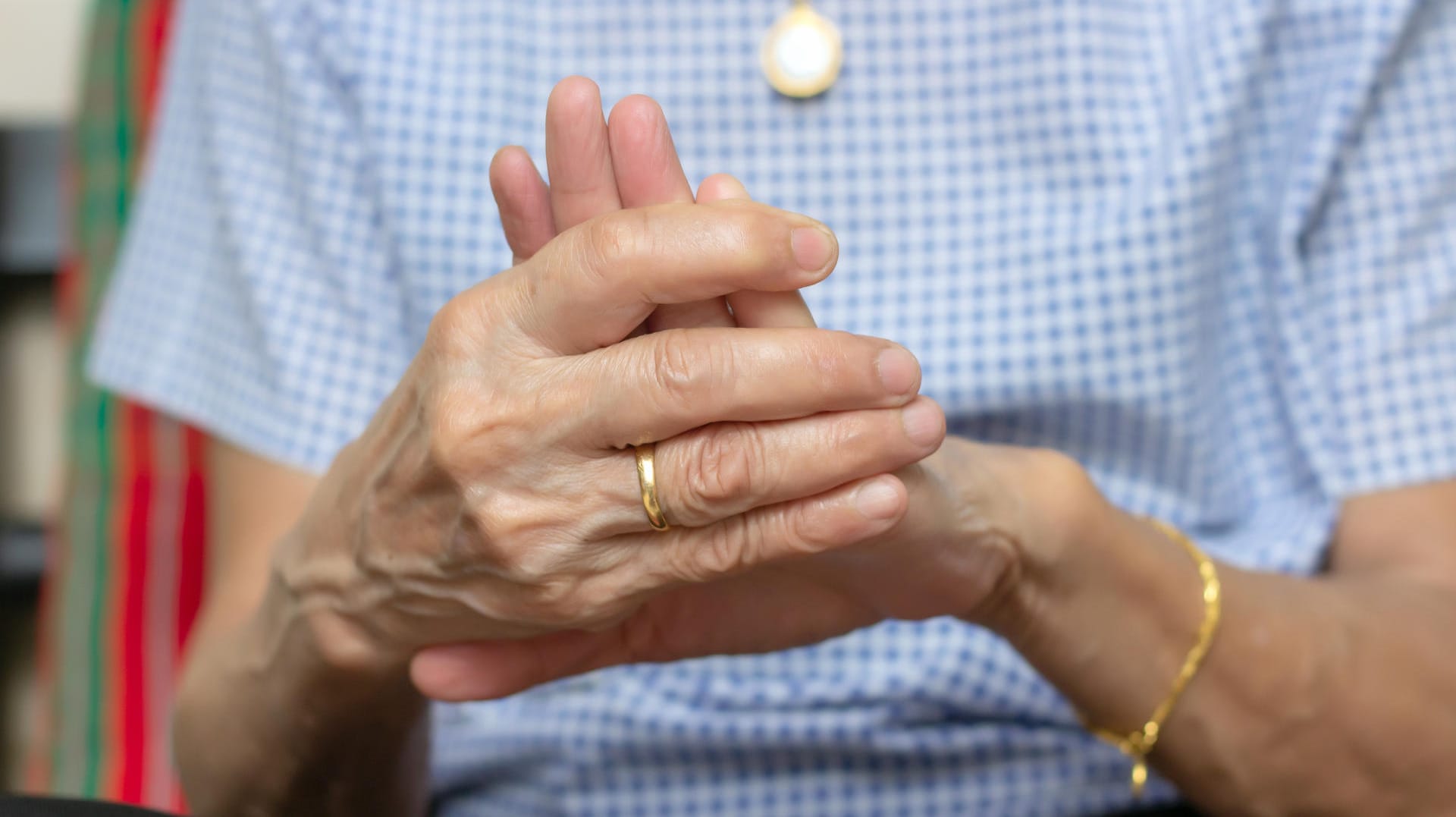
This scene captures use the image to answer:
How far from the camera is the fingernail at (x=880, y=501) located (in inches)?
19.2

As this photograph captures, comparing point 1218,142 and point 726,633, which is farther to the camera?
point 1218,142

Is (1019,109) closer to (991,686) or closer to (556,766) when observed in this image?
(991,686)

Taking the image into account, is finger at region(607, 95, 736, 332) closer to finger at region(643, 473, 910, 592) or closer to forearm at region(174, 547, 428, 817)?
finger at region(643, 473, 910, 592)

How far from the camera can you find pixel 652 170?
505mm

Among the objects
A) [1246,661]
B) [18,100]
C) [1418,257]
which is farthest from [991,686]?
[18,100]

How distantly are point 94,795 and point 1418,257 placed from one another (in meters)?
1.06

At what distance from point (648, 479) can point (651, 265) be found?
9 cm

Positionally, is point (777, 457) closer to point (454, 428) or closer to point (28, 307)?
point (454, 428)

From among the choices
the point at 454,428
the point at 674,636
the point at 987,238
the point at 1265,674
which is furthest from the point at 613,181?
the point at 1265,674

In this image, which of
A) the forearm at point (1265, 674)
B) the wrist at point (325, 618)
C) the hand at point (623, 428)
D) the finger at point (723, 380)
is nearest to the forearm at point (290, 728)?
the wrist at point (325, 618)

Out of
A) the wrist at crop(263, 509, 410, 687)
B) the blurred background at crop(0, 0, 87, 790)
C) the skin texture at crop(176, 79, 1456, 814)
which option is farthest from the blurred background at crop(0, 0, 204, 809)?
the wrist at crop(263, 509, 410, 687)

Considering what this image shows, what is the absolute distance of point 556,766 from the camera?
786mm

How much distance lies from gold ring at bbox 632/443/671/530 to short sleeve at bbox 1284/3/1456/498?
0.49 metres

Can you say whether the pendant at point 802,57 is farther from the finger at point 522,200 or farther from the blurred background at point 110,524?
the blurred background at point 110,524
